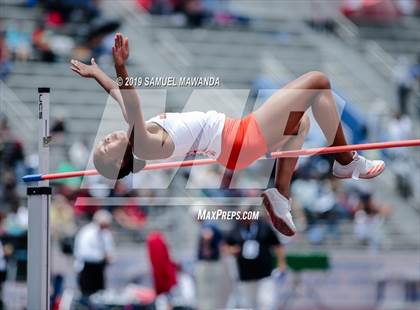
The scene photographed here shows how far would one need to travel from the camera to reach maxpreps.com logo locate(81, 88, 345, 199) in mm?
8570

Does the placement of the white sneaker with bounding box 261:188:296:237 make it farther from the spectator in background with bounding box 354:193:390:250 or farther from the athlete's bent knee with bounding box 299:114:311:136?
the spectator in background with bounding box 354:193:390:250

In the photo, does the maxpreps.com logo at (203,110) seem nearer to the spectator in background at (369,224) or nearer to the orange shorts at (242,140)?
the orange shorts at (242,140)

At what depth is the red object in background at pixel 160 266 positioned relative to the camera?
1154 cm

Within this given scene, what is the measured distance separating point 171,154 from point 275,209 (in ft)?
2.67

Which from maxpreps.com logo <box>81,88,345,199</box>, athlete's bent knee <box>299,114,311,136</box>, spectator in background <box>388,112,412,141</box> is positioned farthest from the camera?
spectator in background <box>388,112,412,141</box>

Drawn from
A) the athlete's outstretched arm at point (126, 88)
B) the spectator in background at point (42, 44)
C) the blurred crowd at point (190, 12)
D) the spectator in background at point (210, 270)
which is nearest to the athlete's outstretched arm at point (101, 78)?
the athlete's outstretched arm at point (126, 88)

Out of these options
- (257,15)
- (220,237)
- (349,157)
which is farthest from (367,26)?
(349,157)

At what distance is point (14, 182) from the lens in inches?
514

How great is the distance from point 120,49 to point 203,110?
4.59 metres

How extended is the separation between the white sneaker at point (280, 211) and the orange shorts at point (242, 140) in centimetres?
33

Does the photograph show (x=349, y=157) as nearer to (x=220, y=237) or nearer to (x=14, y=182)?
(x=220, y=237)

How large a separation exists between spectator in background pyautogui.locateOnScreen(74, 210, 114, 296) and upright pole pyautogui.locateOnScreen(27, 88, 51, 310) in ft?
14.8

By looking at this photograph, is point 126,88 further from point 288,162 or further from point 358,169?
point 358,169

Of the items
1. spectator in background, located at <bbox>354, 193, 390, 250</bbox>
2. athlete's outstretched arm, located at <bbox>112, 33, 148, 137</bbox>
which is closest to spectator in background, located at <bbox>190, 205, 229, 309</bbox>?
spectator in background, located at <bbox>354, 193, 390, 250</bbox>
